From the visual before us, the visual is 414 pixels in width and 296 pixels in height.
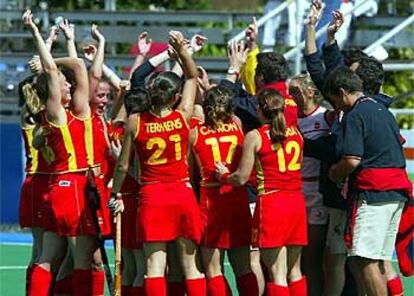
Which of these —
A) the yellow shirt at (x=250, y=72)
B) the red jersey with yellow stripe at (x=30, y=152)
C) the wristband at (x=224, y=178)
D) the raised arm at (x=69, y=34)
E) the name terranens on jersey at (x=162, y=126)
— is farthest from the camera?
the yellow shirt at (x=250, y=72)

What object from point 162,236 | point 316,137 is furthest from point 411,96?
point 162,236

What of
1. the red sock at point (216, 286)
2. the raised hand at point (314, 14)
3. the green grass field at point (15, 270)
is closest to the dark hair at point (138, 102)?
the red sock at point (216, 286)

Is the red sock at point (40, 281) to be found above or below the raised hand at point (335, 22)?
below

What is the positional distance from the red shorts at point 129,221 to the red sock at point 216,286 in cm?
71

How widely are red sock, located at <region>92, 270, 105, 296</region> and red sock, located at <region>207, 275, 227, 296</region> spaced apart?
3.17ft

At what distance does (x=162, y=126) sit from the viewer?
10117mm

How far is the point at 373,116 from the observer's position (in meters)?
10.0

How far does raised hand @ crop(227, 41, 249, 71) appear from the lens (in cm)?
1096

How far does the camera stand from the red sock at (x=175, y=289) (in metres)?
10.7

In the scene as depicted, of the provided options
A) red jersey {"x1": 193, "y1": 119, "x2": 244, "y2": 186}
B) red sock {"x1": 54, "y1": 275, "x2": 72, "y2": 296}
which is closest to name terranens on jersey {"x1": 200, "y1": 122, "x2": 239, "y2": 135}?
red jersey {"x1": 193, "y1": 119, "x2": 244, "y2": 186}

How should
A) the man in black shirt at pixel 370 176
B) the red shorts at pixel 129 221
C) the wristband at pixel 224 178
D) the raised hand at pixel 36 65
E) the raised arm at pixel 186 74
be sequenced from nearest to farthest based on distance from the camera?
1. the man in black shirt at pixel 370 176
2. the wristband at pixel 224 178
3. the raised arm at pixel 186 74
4. the red shorts at pixel 129 221
5. the raised hand at pixel 36 65

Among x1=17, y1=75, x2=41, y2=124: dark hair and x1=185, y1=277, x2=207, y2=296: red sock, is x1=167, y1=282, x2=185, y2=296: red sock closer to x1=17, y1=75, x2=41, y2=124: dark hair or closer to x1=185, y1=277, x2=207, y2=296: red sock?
x1=185, y1=277, x2=207, y2=296: red sock

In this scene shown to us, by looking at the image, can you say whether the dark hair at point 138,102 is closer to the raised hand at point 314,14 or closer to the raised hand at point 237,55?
the raised hand at point 237,55

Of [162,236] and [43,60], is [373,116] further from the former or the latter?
[43,60]
